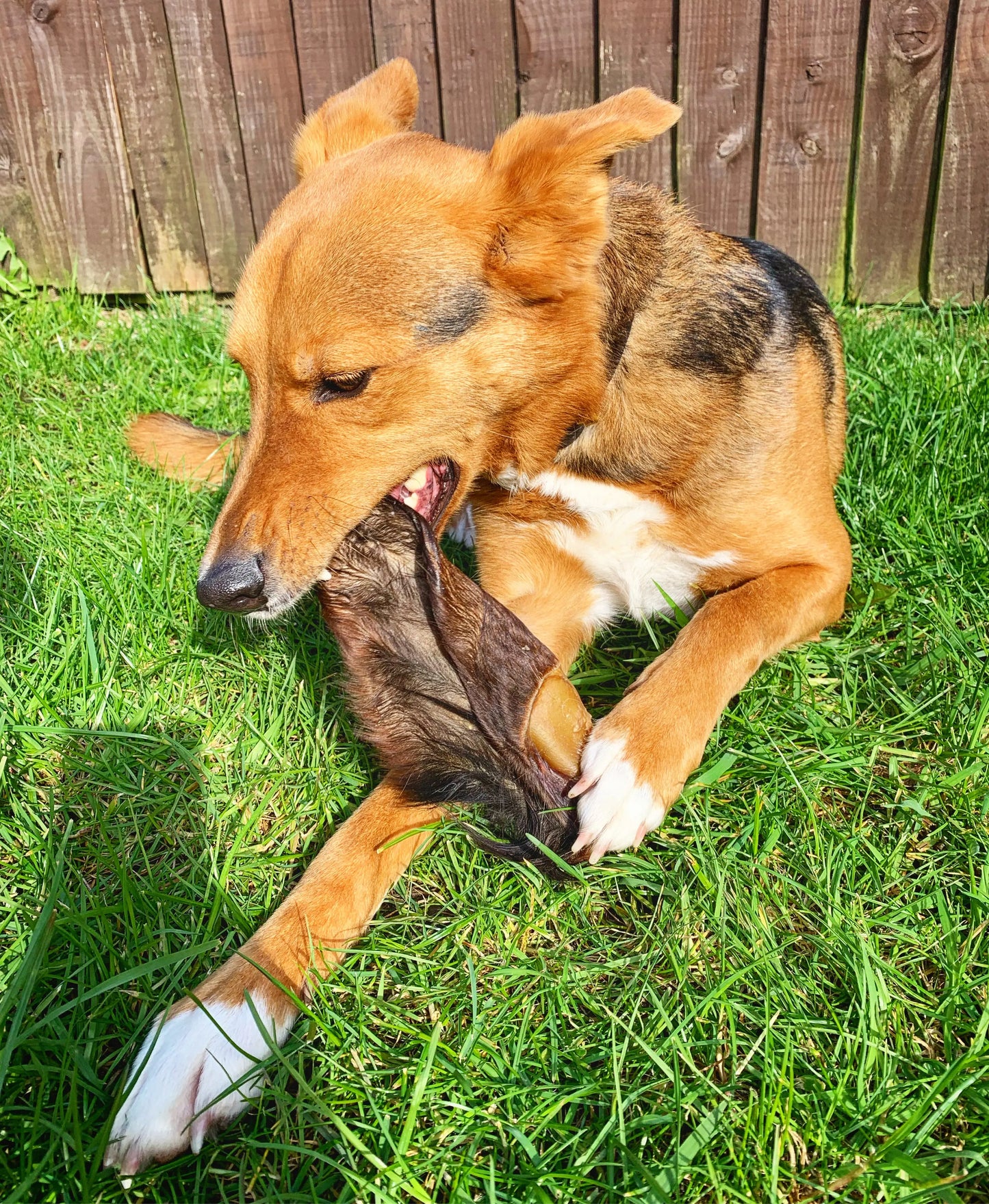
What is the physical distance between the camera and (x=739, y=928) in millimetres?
2066

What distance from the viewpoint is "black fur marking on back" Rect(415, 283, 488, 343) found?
2361 millimetres

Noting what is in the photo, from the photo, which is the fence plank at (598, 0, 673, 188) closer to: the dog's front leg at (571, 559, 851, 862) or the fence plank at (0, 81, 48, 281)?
the dog's front leg at (571, 559, 851, 862)

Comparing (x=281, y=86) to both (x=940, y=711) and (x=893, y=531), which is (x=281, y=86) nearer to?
(x=893, y=531)

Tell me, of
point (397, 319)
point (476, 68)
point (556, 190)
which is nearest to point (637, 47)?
point (476, 68)

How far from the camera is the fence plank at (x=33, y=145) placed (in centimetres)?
489

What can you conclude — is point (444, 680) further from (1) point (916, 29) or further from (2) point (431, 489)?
(1) point (916, 29)

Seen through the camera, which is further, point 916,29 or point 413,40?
point 413,40

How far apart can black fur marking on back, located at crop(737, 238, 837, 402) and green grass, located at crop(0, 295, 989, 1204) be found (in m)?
0.58

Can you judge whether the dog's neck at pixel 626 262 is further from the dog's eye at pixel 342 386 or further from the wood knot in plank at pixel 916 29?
the wood knot in plank at pixel 916 29

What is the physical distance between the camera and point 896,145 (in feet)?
14.7

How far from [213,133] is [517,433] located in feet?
11.0

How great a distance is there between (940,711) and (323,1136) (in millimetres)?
1832

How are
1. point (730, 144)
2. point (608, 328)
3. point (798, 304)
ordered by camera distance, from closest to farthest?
point (608, 328)
point (798, 304)
point (730, 144)

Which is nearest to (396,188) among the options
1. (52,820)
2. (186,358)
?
(52,820)
